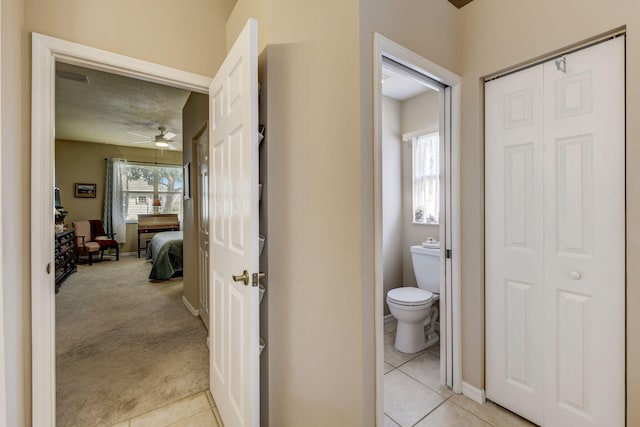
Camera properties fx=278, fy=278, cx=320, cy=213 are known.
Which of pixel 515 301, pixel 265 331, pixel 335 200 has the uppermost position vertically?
pixel 335 200

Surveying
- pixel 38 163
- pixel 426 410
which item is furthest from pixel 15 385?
pixel 426 410

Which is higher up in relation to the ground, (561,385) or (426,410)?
(561,385)

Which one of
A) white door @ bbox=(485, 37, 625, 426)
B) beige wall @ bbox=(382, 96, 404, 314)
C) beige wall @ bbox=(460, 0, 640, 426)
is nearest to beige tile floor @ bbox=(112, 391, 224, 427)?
beige wall @ bbox=(460, 0, 640, 426)

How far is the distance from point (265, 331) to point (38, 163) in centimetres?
141

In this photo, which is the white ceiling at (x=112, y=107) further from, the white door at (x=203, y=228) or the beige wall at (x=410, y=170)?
the beige wall at (x=410, y=170)

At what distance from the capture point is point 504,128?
164 centimetres

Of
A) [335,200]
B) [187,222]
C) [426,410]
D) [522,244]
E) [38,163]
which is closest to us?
[335,200]

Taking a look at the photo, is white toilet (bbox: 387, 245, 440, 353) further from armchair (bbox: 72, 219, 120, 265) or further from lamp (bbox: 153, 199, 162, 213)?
lamp (bbox: 153, 199, 162, 213)

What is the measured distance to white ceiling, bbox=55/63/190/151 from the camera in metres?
3.35

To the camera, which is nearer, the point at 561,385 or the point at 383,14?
the point at 383,14

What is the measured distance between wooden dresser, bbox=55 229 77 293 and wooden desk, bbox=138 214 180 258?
1.72m

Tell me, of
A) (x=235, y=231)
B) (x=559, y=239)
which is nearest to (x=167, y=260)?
(x=235, y=231)

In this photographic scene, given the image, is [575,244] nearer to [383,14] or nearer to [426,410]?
[426,410]

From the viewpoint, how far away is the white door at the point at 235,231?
122 cm
